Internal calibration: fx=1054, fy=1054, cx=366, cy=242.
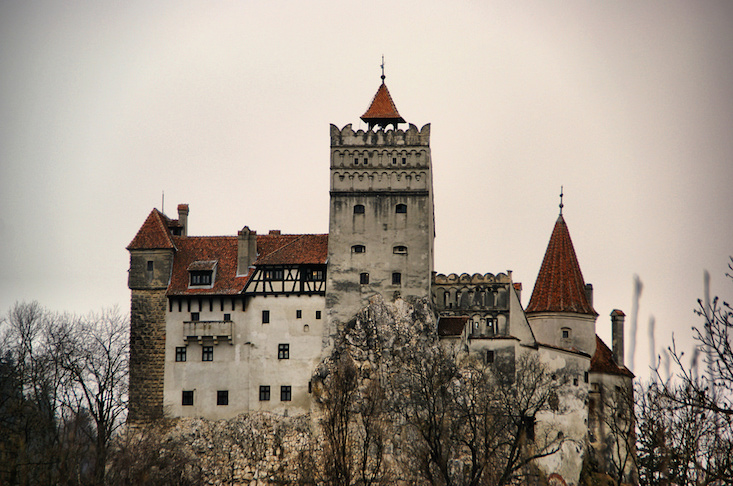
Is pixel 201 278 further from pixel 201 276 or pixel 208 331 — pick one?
pixel 208 331

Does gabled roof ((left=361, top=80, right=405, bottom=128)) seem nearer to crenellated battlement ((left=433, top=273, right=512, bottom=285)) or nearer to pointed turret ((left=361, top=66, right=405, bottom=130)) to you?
pointed turret ((left=361, top=66, right=405, bottom=130))

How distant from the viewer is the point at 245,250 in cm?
6009

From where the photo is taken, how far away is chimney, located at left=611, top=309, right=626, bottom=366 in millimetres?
63766

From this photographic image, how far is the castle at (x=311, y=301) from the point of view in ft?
190

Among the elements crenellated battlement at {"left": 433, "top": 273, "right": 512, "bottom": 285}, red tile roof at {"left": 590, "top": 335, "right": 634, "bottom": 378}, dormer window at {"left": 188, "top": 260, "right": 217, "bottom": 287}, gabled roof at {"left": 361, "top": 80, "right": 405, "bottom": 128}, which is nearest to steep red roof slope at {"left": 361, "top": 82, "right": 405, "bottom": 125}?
gabled roof at {"left": 361, "top": 80, "right": 405, "bottom": 128}

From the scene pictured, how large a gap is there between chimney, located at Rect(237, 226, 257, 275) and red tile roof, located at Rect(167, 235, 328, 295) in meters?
0.37

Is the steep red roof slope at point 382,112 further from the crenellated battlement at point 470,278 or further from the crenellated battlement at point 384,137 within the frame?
the crenellated battlement at point 470,278

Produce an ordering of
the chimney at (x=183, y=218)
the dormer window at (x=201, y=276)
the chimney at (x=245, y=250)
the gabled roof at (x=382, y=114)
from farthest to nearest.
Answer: the chimney at (x=183, y=218), the gabled roof at (x=382, y=114), the chimney at (x=245, y=250), the dormer window at (x=201, y=276)

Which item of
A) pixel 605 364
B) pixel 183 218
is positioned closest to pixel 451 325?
pixel 605 364

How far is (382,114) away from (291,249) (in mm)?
10132

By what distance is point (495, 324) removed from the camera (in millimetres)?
59312

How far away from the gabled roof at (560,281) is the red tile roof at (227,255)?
13.8 m

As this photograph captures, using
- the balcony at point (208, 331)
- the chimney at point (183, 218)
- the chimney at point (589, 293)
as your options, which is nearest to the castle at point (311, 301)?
the balcony at point (208, 331)

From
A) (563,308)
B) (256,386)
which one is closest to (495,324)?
(563,308)
